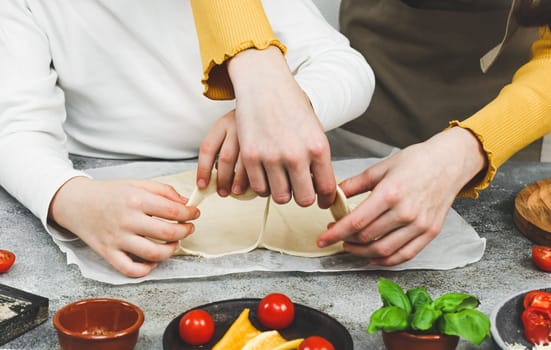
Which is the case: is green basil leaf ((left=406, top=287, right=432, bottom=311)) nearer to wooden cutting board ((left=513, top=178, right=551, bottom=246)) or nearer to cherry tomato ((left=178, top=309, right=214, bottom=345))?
cherry tomato ((left=178, top=309, right=214, bottom=345))

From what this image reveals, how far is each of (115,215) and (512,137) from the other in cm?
65

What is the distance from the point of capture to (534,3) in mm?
1381

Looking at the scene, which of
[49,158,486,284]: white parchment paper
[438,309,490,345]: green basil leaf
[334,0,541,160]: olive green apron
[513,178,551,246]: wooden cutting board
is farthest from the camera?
[334,0,541,160]: olive green apron

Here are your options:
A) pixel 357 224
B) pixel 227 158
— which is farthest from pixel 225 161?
pixel 357 224

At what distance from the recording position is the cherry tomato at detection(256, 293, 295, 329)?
100 centimetres

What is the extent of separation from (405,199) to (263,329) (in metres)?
0.30

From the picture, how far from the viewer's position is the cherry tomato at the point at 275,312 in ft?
3.27

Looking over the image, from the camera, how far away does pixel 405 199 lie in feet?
3.84

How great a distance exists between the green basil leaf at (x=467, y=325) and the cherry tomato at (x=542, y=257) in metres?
0.40

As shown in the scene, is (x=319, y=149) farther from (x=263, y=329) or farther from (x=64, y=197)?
(x=64, y=197)

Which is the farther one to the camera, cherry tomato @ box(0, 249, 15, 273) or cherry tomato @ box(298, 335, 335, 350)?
cherry tomato @ box(0, 249, 15, 273)

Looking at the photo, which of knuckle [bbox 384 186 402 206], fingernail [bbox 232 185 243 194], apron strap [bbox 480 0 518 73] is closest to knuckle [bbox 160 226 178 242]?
fingernail [bbox 232 185 243 194]

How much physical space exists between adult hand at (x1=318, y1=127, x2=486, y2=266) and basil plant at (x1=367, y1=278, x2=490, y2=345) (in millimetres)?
243

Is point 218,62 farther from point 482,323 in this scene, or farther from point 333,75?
point 482,323
